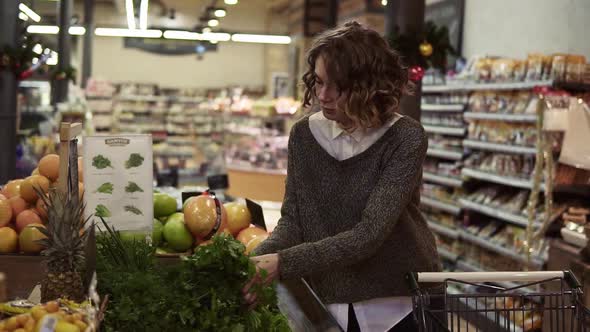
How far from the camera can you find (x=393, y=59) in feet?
6.93

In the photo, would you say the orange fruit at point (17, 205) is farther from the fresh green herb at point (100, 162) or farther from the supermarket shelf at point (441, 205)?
the supermarket shelf at point (441, 205)

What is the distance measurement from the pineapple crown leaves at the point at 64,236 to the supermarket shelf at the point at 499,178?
4.48 m

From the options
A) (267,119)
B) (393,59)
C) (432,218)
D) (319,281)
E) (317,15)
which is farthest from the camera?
(317,15)

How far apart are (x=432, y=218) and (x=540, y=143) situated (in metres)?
3.16

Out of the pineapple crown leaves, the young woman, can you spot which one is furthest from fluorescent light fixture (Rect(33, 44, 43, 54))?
the pineapple crown leaves

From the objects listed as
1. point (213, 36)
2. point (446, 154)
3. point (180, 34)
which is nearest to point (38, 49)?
point (446, 154)

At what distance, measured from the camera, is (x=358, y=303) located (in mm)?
2277

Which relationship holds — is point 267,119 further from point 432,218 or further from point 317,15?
point 317,15

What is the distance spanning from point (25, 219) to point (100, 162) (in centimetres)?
53

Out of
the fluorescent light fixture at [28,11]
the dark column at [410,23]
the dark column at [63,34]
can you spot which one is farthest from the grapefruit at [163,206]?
the dark column at [63,34]

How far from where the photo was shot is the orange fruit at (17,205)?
3.02 m

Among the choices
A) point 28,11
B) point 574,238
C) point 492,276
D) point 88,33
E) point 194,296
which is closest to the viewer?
point 194,296

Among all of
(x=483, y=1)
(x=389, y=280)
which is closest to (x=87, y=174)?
(x=389, y=280)

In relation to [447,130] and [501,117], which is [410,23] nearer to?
[501,117]
